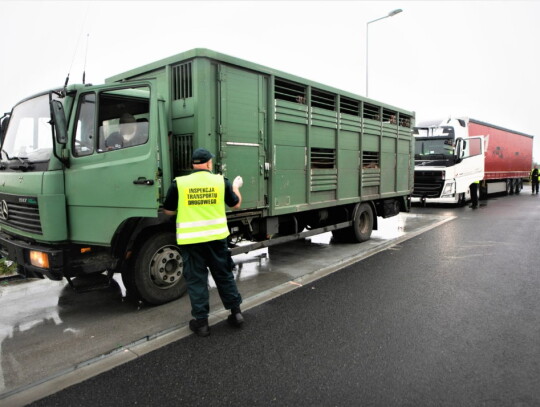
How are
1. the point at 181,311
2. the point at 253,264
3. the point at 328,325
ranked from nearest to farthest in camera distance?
the point at 328,325, the point at 181,311, the point at 253,264

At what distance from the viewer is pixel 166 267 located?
4496 millimetres

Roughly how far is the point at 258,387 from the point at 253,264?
3.62 m

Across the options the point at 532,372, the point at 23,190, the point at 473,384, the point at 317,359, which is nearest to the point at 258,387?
the point at 317,359

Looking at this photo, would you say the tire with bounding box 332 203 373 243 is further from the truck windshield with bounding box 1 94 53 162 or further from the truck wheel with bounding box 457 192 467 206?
the truck wheel with bounding box 457 192 467 206

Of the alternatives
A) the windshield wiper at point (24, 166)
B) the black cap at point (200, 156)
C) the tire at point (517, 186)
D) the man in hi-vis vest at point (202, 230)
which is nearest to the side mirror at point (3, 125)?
the windshield wiper at point (24, 166)

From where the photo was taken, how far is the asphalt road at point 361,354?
106 inches

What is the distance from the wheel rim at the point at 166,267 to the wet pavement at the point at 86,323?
0.27 meters

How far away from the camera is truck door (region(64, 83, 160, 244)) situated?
13.2ft

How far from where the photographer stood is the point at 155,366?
3115 millimetres

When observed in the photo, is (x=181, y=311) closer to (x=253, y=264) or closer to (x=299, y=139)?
(x=253, y=264)

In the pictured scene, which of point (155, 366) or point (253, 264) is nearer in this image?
point (155, 366)

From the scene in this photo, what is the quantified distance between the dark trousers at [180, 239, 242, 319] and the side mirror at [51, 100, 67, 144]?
5.17 feet

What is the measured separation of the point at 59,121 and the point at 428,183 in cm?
1392

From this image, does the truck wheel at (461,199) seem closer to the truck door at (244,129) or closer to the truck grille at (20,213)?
the truck door at (244,129)
